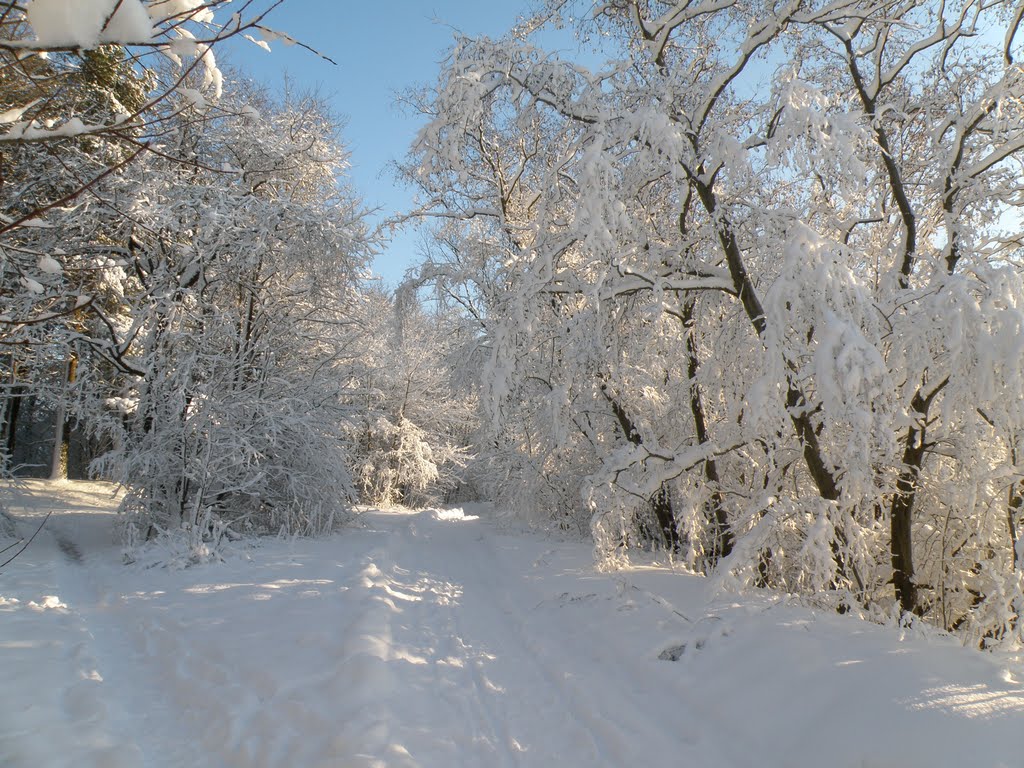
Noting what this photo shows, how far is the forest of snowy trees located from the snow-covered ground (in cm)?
86

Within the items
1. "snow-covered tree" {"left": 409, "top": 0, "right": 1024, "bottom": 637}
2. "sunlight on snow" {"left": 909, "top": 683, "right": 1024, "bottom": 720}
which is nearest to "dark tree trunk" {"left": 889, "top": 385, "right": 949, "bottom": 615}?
"snow-covered tree" {"left": 409, "top": 0, "right": 1024, "bottom": 637}

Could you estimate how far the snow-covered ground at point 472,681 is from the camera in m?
3.04

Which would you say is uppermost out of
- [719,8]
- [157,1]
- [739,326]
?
[719,8]

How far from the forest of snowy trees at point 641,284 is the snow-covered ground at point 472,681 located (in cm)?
86

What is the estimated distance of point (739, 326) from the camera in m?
5.97

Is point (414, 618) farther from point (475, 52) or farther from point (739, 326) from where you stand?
point (475, 52)

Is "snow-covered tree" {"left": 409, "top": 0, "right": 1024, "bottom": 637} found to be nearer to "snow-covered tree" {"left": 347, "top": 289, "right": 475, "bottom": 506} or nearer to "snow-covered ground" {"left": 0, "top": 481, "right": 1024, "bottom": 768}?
"snow-covered ground" {"left": 0, "top": 481, "right": 1024, "bottom": 768}

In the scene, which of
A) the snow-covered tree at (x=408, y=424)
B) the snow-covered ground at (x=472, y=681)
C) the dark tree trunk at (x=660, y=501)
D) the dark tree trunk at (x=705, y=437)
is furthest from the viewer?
the snow-covered tree at (x=408, y=424)

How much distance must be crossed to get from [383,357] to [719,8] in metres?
19.1

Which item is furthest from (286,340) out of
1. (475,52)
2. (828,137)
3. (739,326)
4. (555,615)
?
(828,137)

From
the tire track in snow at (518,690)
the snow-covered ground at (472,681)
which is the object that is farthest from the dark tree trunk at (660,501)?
the tire track in snow at (518,690)

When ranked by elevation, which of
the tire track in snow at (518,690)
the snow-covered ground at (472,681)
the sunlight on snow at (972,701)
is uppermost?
the sunlight on snow at (972,701)

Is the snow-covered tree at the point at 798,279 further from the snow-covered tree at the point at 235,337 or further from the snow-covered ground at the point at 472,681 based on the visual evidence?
the snow-covered tree at the point at 235,337

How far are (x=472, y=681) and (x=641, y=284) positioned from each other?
402cm
